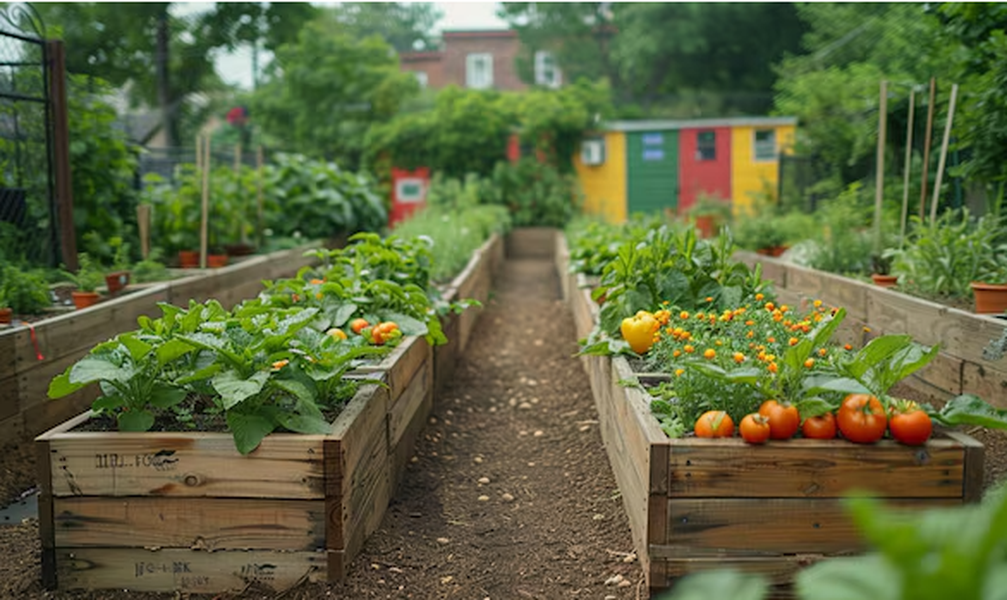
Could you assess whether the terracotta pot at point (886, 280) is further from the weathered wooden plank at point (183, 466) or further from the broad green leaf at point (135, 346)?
the broad green leaf at point (135, 346)

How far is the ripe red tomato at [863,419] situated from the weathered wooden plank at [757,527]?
0.21 metres

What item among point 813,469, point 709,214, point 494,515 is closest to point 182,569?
point 494,515

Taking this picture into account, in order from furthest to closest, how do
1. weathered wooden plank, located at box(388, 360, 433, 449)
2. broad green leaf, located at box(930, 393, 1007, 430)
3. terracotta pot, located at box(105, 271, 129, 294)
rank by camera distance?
terracotta pot, located at box(105, 271, 129, 294)
weathered wooden plank, located at box(388, 360, 433, 449)
broad green leaf, located at box(930, 393, 1007, 430)

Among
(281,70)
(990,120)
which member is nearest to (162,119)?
(281,70)

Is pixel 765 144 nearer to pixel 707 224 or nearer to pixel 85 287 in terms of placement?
pixel 707 224

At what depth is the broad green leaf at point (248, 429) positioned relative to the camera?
2.86 meters

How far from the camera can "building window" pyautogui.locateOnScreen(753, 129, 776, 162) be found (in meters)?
Answer: 20.1

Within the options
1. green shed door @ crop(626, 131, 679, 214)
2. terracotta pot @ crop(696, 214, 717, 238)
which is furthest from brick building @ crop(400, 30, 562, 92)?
terracotta pot @ crop(696, 214, 717, 238)

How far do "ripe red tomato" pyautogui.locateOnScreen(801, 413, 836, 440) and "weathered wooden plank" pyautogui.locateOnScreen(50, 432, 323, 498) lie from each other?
5.01ft

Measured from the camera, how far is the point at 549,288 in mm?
12203

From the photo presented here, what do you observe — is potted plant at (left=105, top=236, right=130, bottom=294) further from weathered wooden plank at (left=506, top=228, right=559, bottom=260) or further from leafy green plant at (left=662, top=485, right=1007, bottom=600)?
weathered wooden plank at (left=506, top=228, right=559, bottom=260)

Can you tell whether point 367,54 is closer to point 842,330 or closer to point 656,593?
point 842,330

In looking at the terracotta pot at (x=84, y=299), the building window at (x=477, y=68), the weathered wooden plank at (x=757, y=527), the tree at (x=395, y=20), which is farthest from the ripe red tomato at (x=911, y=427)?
the tree at (x=395, y=20)

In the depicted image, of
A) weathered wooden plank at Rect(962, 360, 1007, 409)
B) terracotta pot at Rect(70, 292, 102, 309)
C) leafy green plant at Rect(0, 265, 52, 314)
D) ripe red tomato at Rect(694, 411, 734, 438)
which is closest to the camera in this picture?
ripe red tomato at Rect(694, 411, 734, 438)
